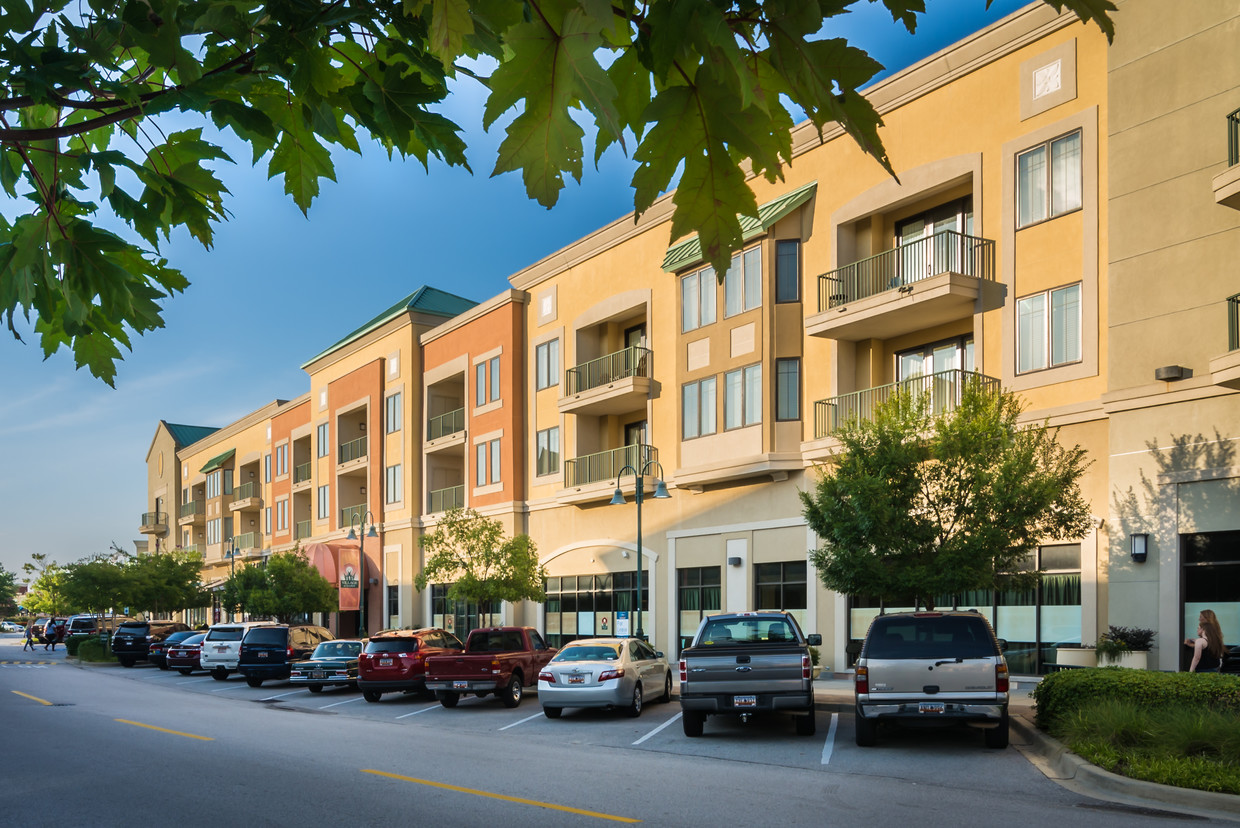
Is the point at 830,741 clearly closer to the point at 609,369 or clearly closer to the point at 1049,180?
the point at 1049,180

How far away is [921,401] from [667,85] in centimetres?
1917

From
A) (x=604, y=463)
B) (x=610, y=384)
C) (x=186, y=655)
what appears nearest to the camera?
(x=610, y=384)

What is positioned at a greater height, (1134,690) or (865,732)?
(1134,690)

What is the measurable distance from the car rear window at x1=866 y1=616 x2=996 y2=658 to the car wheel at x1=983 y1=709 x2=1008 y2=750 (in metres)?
0.93

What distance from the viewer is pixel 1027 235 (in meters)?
23.7

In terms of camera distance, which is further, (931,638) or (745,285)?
(745,285)

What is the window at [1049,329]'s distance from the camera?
22.6 meters

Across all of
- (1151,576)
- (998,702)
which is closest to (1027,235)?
(1151,576)

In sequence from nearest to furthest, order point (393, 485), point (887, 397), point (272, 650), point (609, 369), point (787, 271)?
1. point (887, 397)
2. point (787, 271)
3. point (272, 650)
4. point (609, 369)
5. point (393, 485)

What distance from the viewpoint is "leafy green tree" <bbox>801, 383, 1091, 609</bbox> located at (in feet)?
63.6

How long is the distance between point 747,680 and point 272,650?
19.8 metres

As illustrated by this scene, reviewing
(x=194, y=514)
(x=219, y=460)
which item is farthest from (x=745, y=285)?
(x=194, y=514)

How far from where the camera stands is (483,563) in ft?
115

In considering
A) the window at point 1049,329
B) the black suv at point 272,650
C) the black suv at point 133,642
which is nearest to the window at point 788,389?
the window at point 1049,329
